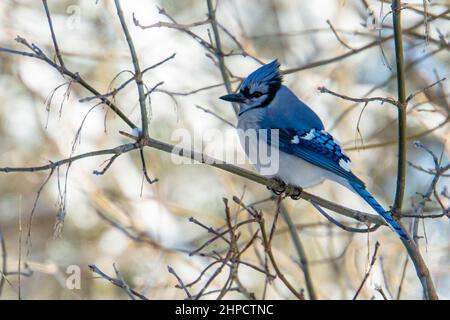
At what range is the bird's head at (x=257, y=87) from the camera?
3404 millimetres

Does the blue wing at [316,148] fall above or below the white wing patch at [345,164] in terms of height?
above

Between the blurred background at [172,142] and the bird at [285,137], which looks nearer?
the bird at [285,137]

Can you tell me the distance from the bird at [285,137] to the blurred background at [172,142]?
574 mm

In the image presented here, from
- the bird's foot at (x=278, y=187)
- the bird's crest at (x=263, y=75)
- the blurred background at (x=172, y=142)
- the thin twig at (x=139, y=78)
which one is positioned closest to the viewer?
the thin twig at (x=139, y=78)

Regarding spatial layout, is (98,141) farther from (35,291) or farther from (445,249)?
(445,249)

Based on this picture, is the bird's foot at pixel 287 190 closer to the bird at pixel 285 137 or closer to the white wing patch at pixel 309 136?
the bird at pixel 285 137

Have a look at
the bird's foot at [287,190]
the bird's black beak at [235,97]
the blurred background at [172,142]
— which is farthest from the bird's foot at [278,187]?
the blurred background at [172,142]

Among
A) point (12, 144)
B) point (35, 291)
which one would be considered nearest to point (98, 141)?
point (12, 144)

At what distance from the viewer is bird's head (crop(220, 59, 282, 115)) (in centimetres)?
340

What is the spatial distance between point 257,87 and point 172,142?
3.84 ft

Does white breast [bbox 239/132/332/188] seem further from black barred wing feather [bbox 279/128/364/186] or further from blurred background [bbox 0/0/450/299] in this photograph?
blurred background [bbox 0/0/450/299]

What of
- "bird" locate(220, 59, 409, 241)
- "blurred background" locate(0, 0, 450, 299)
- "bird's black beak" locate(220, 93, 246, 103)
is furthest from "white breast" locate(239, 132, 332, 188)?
"blurred background" locate(0, 0, 450, 299)

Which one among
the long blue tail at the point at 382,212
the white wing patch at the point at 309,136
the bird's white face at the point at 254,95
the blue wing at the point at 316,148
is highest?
the bird's white face at the point at 254,95
